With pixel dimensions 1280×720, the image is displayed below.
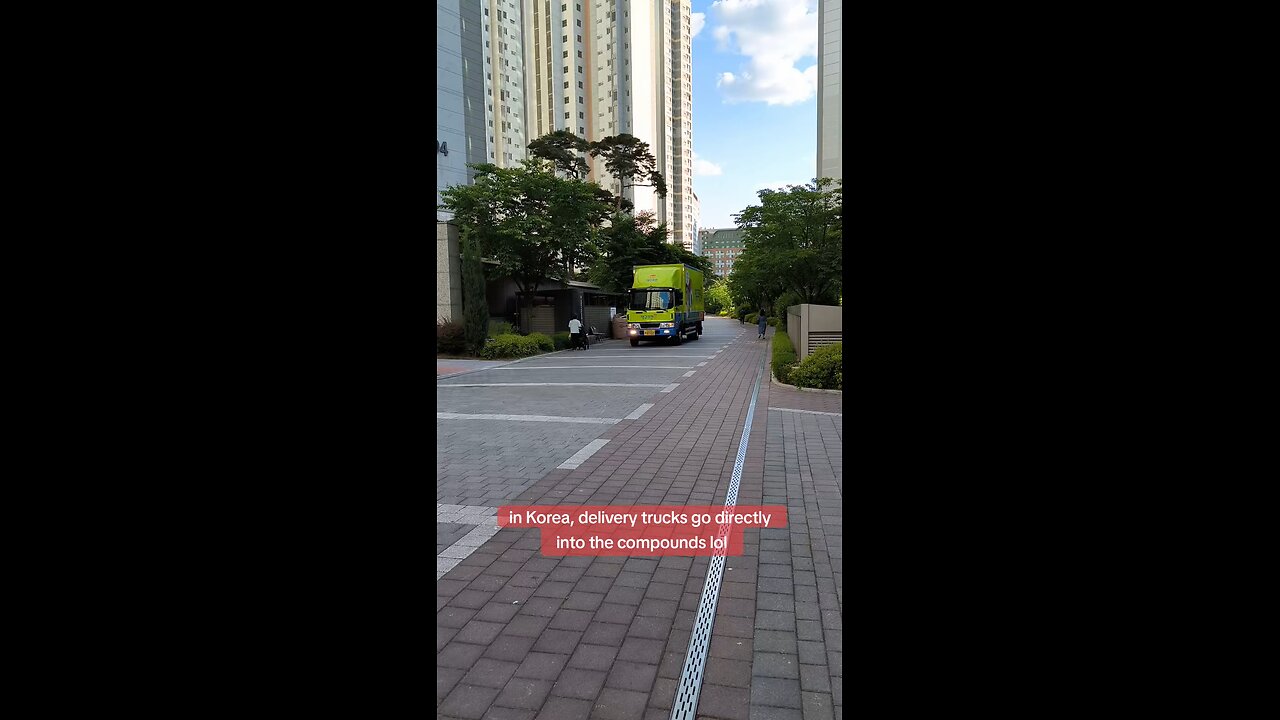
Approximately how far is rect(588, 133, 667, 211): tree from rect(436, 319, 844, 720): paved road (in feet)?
92.6

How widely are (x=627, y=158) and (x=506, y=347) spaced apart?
18187mm

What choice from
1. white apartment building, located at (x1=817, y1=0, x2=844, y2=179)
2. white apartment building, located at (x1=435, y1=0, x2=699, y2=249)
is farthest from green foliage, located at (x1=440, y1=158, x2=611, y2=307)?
white apartment building, located at (x1=435, y1=0, x2=699, y2=249)

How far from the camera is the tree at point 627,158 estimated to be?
3419cm

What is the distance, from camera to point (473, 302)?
68.5ft

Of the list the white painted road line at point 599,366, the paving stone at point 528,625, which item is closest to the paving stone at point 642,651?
the paving stone at point 528,625

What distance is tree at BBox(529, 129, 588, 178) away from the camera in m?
32.0

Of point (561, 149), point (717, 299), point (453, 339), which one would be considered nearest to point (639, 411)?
point (453, 339)

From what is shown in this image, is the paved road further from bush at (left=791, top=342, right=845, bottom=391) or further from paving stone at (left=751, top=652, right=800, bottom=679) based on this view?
bush at (left=791, top=342, right=845, bottom=391)

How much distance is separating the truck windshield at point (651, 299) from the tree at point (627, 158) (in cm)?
1351

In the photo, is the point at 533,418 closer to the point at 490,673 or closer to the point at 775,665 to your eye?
the point at 490,673
